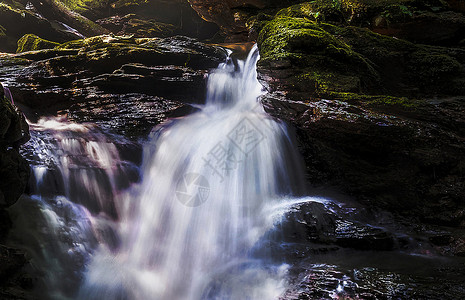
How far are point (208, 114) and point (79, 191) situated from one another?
363cm

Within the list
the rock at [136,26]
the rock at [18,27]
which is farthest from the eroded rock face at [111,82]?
the rock at [136,26]

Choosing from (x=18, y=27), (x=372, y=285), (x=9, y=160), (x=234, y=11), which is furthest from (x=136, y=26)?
(x=372, y=285)

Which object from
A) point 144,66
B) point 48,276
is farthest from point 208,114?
point 48,276

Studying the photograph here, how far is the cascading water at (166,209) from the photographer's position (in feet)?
11.6

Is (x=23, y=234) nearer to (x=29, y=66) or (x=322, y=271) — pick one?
(x=322, y=271)

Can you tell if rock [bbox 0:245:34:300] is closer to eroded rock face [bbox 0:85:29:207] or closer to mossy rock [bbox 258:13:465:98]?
eroded rock face [bbox 0:85:29:207]

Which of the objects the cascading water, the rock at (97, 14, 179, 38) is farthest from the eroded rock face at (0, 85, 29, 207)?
the rock at (97, 14, 179, 38)

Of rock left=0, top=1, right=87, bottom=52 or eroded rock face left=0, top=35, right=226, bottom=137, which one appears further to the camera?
rock left=0, top=1, right=87, bottom=52

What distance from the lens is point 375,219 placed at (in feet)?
13.8

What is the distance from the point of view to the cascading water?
11.6 feet

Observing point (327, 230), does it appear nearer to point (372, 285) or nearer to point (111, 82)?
point (372, 285)

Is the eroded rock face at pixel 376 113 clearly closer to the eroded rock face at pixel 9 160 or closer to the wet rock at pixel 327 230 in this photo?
the wet rock at pixel 327 230

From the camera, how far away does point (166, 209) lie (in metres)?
4.83

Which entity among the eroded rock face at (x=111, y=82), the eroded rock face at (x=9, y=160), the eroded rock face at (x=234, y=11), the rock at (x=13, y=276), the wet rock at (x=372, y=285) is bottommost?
the rock at (x=13, y=276)
